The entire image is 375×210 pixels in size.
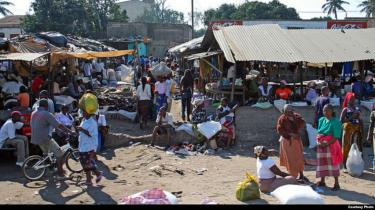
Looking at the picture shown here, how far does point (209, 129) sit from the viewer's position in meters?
11.2

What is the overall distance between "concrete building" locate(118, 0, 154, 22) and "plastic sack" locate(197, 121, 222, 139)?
78.6 metres

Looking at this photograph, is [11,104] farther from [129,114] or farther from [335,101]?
[335,101]

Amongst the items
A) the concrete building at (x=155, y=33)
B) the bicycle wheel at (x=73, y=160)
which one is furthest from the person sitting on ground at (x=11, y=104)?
the concrete building at (x=155, y=33)

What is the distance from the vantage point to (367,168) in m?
9.50

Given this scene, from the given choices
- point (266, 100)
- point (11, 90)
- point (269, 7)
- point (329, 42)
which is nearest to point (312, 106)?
point (266, 100)

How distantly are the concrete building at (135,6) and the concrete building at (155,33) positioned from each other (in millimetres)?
40438

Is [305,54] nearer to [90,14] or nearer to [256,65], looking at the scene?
[256,65]

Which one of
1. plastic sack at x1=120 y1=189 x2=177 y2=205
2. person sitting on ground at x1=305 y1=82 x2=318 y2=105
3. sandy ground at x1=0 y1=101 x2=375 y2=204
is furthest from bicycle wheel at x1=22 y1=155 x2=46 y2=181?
person sitting on ground at x1=305 y1=82 x2=318 y2=105

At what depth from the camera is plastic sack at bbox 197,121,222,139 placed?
11125 mm

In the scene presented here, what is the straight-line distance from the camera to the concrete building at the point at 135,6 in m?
Answer: 87.8

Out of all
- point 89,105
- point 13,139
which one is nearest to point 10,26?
point 13,139

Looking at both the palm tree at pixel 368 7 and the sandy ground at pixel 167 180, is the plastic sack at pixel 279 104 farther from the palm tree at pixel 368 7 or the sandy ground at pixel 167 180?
the palm tree at pixel 368 7

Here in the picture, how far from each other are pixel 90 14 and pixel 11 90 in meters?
35.9

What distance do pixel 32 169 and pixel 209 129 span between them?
438 centimetres
